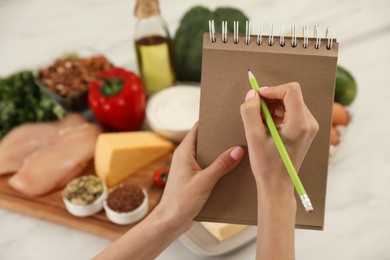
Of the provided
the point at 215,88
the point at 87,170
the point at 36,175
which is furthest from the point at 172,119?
the point at 215,88

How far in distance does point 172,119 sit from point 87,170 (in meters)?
0.27

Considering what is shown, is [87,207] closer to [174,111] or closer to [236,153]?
[174,111]

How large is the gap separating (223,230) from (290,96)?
509mm

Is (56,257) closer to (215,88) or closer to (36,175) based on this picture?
(36,175)

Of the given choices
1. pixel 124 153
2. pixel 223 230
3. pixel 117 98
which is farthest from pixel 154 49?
pixel 223 230

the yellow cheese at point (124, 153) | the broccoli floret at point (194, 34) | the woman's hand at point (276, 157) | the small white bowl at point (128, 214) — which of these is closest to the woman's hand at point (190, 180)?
the woman's hand at point (276, 157)

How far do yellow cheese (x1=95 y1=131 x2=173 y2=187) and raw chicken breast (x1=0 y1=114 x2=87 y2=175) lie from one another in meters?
0.16

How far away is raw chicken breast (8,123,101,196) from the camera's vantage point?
1.24 m

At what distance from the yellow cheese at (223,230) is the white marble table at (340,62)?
1.9 inches

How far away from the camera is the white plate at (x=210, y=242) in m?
1.05

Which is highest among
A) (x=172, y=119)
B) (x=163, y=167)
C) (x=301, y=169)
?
(x=301, y=169)

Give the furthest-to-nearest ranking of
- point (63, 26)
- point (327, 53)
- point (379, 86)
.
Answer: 1. point (63, 26)
2. point (379, 86)
3. point (327, 53)

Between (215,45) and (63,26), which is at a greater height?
(215,45)

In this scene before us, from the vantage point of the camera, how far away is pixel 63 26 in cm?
195
